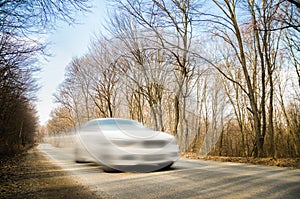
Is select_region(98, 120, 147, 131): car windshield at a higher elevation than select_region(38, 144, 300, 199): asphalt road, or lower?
higher

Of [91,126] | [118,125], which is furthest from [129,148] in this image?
[91,126]

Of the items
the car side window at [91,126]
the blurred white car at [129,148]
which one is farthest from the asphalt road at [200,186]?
the car side window at [91,126]

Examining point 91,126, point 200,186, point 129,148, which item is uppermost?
point 91,126

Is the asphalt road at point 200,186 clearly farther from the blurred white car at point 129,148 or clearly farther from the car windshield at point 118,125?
the car windshield at point 118,125

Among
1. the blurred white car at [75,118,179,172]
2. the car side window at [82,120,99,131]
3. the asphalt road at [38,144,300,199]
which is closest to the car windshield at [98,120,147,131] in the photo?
the blurred white car at [75,118,179,172]

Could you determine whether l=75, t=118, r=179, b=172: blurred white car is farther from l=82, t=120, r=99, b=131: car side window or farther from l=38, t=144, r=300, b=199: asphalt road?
l=38, t=144, r=300, b=199: asphalt road

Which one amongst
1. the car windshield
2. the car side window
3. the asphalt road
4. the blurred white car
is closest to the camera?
the asphalt road

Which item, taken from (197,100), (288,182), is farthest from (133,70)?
(288,182)

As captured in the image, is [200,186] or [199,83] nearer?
[200,186]

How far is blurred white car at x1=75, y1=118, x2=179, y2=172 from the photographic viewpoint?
563 centimetres

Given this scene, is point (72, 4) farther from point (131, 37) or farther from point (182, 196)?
point (131, 37)

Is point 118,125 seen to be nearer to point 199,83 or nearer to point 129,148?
point 129,148

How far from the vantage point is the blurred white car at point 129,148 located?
563 cm

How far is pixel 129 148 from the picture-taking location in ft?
18.3
